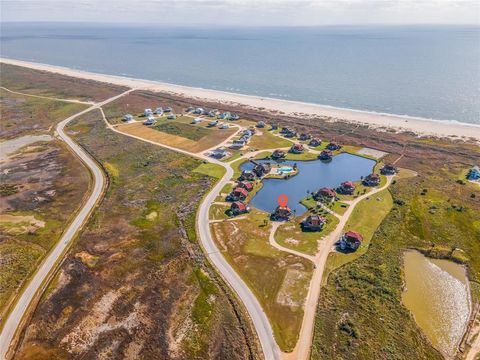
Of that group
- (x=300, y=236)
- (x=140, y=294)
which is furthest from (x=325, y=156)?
(x=140, y=294)

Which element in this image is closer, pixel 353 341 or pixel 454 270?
pixel 353 341

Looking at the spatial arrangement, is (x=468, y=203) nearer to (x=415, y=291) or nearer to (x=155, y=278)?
(x=415, y=291)

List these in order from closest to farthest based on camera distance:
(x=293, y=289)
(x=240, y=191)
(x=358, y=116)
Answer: (x=293, y=289) → (x=240, y=191) → (x=358, y=116)

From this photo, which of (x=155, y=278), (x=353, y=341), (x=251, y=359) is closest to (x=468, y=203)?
(x=353, y=341)

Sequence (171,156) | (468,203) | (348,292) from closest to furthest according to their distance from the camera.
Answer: (348,292), (468,203), (171,156)

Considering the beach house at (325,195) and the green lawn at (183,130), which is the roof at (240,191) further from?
the green lawn at (183,130)

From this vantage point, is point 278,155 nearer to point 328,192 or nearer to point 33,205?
point 328,192

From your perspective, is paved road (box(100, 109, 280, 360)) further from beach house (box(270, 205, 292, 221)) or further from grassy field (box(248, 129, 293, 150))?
grassy field (box(248, 129, 293, 150))
